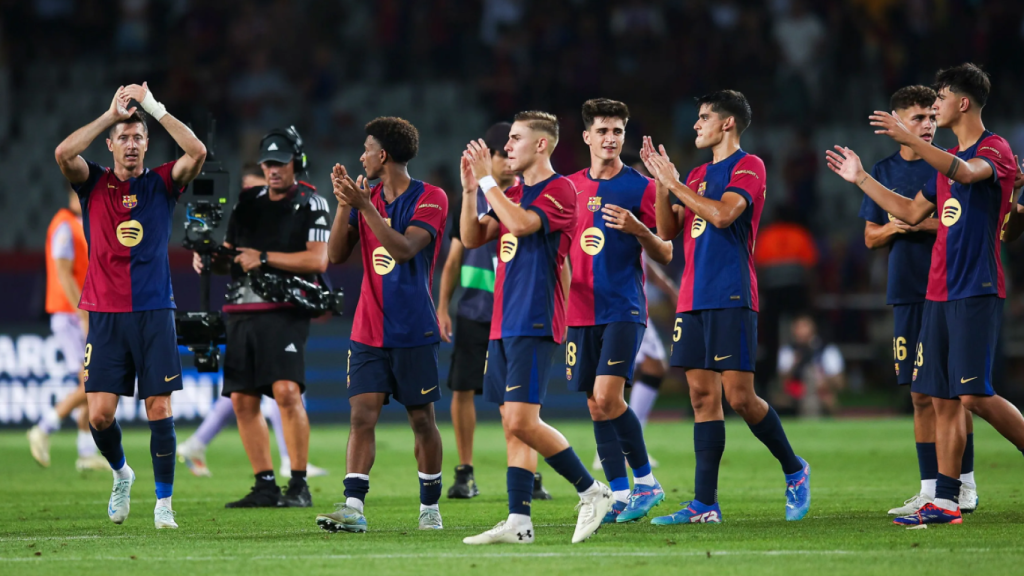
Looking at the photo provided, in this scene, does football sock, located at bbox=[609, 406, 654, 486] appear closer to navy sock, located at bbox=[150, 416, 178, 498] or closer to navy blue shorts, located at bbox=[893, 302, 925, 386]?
navy blue shorts, located at bbox=[893, 302, 925, 386]

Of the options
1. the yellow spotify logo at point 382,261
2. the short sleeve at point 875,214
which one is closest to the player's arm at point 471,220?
the yellow spotify logo at point 382,261

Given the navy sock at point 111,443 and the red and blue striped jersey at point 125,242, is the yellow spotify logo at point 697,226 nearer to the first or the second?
the red and blue striped jersey at point 125,242

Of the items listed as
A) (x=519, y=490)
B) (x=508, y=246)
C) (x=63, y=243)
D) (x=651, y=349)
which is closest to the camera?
(x=519, y=490)

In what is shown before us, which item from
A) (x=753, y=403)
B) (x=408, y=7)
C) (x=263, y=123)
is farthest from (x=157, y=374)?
(x=408, y=7)

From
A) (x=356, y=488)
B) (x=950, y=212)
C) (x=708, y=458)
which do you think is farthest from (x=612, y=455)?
(x=950, y=212)

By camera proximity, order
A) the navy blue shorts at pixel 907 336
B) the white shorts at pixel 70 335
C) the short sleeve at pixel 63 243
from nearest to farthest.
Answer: the navy blue shorts at pixel 907 336 → the short sleeve at pixel 63 243 → the white shorts at pixel 70 335

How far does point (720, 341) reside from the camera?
748 cm

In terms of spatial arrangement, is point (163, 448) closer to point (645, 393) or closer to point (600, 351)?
point (600, 351)

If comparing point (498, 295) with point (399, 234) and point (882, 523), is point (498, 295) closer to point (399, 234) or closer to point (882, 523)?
point (399, 234)

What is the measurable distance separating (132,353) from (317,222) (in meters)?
1.82

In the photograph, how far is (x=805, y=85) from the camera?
22.5 m

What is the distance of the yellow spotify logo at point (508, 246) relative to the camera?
6848 millimetres

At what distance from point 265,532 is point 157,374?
1276 millimetres

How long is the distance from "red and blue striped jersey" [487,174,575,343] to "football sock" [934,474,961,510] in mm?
2526
